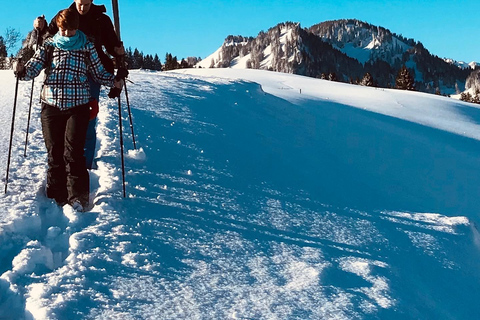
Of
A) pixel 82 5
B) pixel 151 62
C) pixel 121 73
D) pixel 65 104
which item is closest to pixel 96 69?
pixel 121 73

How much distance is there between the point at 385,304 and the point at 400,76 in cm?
6985

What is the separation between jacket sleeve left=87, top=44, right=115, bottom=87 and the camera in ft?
13.9

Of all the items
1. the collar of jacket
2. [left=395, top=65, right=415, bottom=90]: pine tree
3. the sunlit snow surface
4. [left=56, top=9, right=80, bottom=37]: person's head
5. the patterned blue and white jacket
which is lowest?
the sunlit snow surface

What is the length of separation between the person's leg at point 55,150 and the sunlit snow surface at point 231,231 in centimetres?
16

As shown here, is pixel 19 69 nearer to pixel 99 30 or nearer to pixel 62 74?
pixel 62 74

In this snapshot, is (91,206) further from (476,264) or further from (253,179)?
(476,264)

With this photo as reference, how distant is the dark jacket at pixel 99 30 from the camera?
14.9 feet

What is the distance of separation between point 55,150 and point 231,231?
1901mm

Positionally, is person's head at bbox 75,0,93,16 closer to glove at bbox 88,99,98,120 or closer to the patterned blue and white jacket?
the patterned blue and white jacket

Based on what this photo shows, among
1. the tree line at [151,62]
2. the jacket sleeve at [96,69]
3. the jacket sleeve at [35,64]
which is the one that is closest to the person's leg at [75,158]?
the jacket sleeve at [96,69]

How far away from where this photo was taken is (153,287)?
3059 millimetres

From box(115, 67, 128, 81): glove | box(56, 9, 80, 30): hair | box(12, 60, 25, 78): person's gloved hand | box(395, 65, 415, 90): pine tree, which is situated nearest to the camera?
box(56, 9, 80, 30): hair

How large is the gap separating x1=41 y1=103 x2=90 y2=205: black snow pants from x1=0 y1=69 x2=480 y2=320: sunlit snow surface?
207 mm

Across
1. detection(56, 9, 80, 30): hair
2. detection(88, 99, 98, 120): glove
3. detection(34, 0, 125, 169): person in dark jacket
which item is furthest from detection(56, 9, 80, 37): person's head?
detection(88, 99, 98, 120): glove
